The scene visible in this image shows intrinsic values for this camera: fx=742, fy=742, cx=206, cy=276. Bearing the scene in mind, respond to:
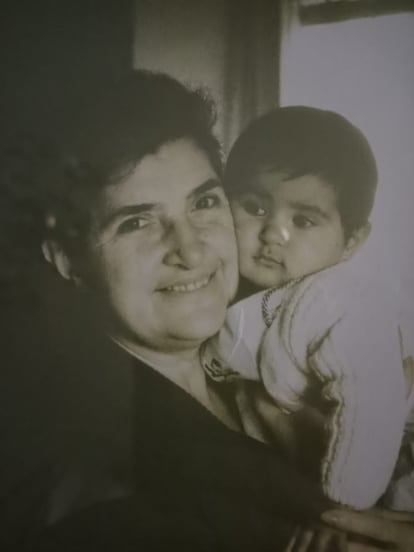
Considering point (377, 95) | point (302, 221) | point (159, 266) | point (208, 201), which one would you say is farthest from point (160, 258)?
point (377, 95)

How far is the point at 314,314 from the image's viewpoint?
1.21 meters

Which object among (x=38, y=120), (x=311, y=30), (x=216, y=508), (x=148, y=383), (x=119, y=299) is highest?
(x=311, y=30)

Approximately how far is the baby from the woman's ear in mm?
255

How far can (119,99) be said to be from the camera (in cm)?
122

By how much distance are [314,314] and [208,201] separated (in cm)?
25

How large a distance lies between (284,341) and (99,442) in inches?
13.2

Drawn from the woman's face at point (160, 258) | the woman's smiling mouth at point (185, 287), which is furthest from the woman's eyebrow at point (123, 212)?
the woman's smiling mouth at point (185, 287)

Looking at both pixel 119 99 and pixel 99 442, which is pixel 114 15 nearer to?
pixel 119 99

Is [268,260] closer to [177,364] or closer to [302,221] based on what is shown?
[302,221]

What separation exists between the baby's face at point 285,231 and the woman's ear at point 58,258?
272 mm

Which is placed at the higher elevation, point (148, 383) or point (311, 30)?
point (311, 30)

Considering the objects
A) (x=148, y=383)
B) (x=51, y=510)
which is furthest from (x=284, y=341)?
(x=51, y=510)

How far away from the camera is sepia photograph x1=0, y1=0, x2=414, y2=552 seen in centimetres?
117

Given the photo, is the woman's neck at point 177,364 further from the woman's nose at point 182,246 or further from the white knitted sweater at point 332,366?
the woman's nose at point 182,246
